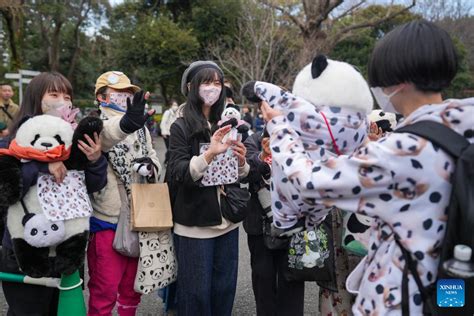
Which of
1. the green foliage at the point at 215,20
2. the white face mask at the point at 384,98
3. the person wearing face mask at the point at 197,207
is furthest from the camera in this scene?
the green foliage at the point at 215,20

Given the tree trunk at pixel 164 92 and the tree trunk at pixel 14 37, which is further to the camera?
the tree trunk at pixel 164 92

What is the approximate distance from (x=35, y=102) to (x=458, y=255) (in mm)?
2061

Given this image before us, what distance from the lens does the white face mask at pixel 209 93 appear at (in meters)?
2.49

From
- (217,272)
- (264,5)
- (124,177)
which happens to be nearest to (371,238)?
(217,272)

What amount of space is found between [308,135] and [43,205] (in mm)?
1361

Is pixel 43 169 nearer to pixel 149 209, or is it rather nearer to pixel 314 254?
pixel 149 209

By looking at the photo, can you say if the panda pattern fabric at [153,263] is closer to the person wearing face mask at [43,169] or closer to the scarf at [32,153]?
the person wearing face mask at [43,169]

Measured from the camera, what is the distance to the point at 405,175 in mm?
1168

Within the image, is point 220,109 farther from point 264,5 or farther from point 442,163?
point 264,5

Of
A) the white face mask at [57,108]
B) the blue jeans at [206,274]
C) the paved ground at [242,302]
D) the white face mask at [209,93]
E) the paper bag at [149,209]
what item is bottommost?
the paved ground at [242,302]

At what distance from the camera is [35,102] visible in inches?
86.8

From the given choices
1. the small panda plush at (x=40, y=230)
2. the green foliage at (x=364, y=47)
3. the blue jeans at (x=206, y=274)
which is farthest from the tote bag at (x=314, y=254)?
the green foliage at (x=364, y=47)

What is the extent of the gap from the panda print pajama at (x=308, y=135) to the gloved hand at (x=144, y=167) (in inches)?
49.5

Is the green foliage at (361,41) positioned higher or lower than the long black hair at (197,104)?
higher
